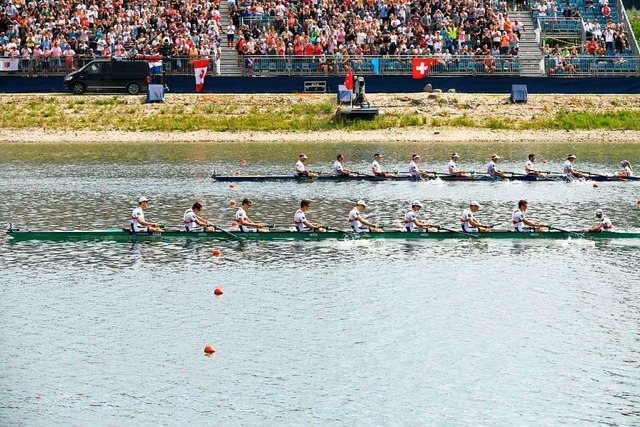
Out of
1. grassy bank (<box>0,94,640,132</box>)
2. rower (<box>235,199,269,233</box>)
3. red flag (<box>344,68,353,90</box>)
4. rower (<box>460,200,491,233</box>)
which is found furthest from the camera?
grassy bank (<box>0,94,640,132</box>)

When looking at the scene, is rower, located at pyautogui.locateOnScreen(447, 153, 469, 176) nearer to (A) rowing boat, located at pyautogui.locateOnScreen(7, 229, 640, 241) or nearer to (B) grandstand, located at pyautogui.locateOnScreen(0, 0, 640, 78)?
(A) rowing boat, located at pyautogui.locateOnScreen(7, 229, 640, 241)

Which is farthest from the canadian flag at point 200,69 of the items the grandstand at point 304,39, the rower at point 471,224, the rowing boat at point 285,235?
the rower at point 471,224

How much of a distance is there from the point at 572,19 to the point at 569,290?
4030cm

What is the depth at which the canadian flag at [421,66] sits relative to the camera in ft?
215

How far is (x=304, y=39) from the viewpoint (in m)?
66.8

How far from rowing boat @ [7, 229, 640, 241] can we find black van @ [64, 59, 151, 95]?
1080 inches

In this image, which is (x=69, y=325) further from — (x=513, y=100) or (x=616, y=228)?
(x=513, y=100)

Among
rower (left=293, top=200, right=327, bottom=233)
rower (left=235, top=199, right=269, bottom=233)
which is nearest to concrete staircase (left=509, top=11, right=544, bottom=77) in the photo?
rower (left=293, top=200, right=327, bottom=233)

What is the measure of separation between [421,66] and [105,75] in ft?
55.8

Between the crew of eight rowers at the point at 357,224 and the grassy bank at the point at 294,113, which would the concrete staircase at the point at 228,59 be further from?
the crew of eight rowers at the point at 357,224

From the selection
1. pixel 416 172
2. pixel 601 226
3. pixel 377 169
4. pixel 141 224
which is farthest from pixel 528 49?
pixel 141 224

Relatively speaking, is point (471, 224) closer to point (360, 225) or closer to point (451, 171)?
point (360, 225)

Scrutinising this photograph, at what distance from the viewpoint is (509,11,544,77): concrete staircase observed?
2648 inches

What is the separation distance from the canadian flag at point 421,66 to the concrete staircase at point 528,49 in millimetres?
5298
